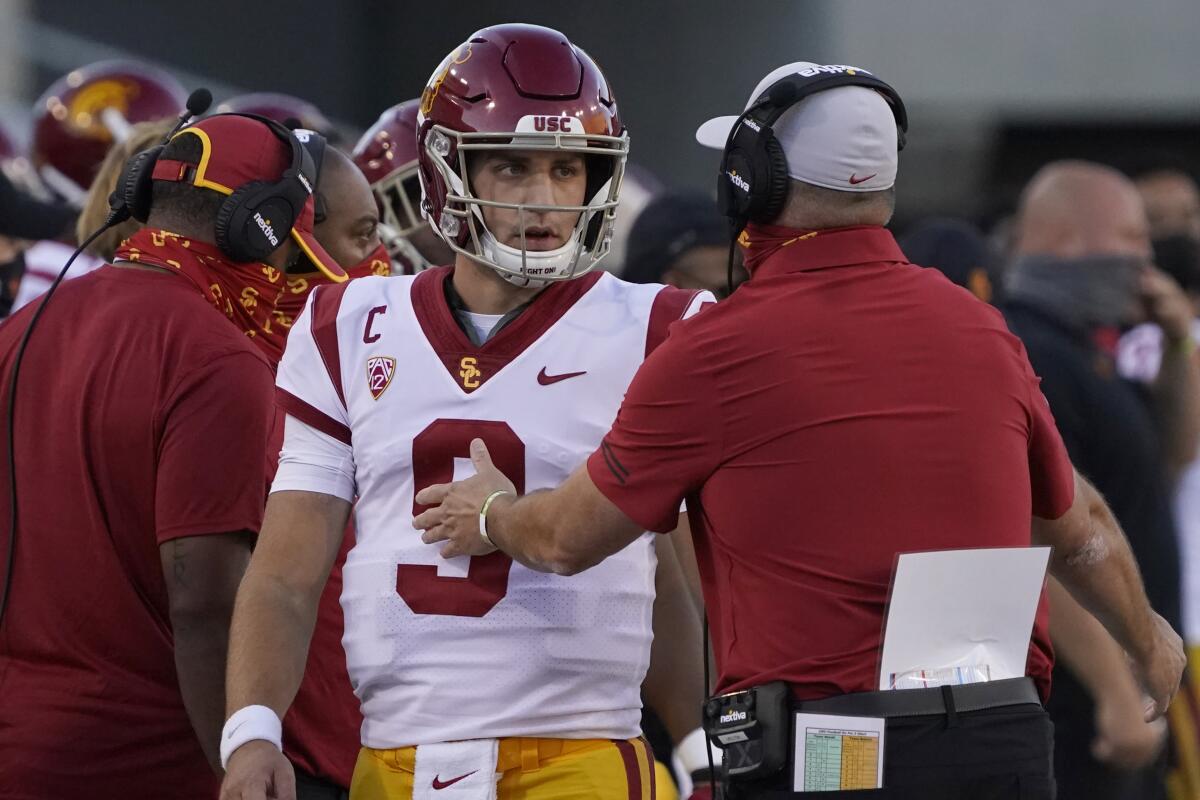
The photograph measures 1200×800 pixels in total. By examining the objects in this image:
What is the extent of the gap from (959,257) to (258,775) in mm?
3183

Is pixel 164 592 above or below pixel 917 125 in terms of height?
above

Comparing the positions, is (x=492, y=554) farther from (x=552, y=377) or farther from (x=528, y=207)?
(x=528, y=207)

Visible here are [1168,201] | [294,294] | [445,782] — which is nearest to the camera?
[445,782]

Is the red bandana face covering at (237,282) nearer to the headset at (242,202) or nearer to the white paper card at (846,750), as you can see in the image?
the headset at (242,202)

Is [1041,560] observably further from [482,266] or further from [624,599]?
[482,266]

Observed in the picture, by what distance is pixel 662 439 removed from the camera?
8.82ft

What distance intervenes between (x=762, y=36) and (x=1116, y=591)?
43.1ft

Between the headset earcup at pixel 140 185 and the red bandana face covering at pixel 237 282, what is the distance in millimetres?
42

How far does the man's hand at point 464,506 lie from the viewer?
281cm

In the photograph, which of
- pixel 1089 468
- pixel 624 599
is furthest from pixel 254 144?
pixel 1089 468

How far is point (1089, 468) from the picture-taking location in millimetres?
4809

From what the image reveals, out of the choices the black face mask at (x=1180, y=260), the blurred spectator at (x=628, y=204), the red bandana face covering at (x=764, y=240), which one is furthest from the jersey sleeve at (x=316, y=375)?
the black face mask at (x=1180, y=260)

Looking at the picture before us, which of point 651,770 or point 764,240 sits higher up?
point 764,240

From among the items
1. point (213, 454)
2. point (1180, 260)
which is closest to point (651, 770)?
point (213, 454)
